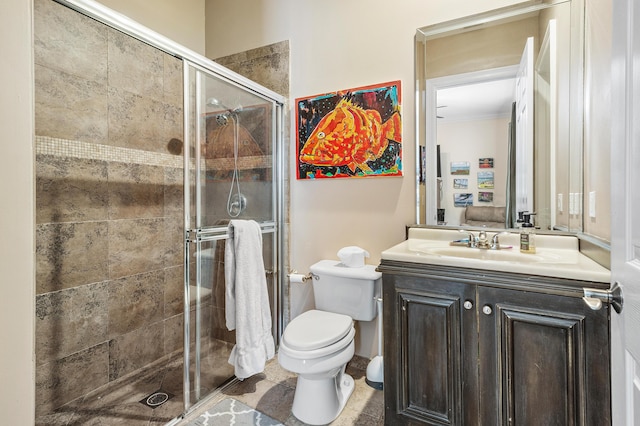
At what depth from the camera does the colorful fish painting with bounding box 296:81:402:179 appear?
1.99 m

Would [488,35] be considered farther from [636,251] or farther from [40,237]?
[40,237]

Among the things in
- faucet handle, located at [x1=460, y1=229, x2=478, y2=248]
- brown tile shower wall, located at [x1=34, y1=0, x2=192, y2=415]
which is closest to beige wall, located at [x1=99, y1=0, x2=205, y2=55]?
brown tile shower wall, located at [x1=34, y1=0, x2=192, y2=415]

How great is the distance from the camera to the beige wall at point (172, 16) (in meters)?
2.09

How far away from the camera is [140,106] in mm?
2086

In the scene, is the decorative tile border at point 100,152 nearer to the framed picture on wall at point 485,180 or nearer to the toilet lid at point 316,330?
the toilet lid at point 316,330

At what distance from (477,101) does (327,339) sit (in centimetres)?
154

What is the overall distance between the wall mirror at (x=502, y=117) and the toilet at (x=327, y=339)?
0.58 metres

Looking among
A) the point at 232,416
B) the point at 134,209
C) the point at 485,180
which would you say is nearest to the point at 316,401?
the point at 232,416

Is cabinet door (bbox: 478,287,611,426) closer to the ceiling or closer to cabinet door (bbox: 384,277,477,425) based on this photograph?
cabinet door (bbox: 384,277,477,425)

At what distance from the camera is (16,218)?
1.77 feet

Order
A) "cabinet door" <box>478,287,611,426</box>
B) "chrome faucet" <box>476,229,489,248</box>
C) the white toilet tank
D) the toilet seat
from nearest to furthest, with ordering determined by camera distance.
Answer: "cabinet door" <box>478,287,611,426</box> < the toilet seat < "chrome faucet" <box>476,229,489,248</box> < the white toilet tank

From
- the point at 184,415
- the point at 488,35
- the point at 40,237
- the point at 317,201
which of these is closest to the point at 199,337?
the point at 184,415

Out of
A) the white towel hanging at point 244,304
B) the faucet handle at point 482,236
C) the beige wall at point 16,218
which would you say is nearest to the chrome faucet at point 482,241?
the faucet handle at point 482,236

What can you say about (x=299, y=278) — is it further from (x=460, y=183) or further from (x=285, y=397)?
(x=460, y=183)
